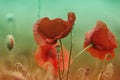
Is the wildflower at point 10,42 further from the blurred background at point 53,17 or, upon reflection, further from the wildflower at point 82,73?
the wildflower at point 82,73

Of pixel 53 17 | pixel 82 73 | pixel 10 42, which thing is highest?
pixel 53 17

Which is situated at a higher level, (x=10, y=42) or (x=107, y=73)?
(x=10, y=42)

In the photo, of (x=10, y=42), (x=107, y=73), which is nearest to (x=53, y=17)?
(x=10, y=42)

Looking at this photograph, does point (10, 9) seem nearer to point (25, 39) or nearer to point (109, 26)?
point (25, 39)

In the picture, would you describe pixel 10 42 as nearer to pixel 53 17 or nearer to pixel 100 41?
pixel 53 17

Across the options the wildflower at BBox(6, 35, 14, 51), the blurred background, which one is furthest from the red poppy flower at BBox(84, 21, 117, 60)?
the wildflower at BBox(6, 35, 14, 51)

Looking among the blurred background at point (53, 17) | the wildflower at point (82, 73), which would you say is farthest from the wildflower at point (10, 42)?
the wildflower at point (82, 73)
